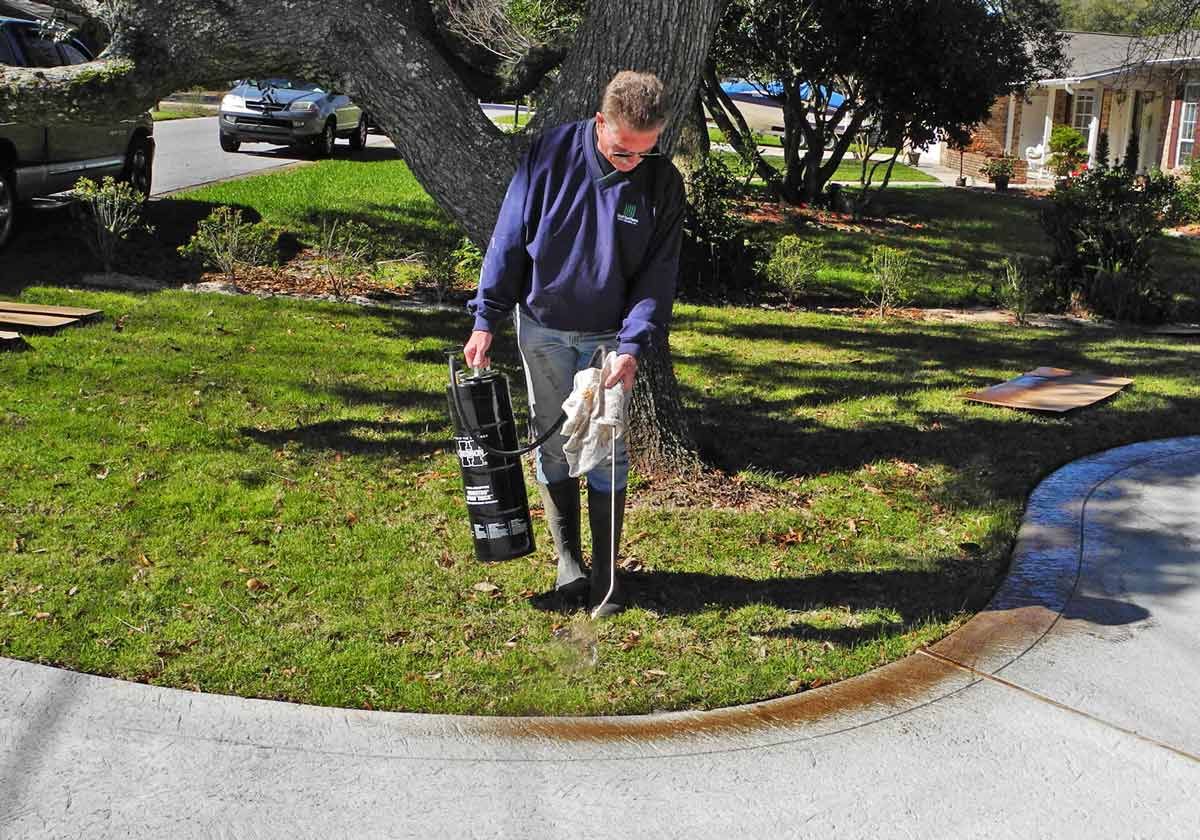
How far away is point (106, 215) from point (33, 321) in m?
2.42

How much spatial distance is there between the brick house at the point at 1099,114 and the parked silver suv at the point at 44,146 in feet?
60.2

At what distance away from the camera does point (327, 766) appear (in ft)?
11.7

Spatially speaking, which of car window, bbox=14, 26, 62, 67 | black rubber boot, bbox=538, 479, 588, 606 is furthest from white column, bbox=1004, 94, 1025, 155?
black rubber boot, bbox=538, 479, 588, 606

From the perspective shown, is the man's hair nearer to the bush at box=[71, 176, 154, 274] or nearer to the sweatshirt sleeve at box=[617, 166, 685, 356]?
the sweatshirt sleeve at box=[617, 166, 685, 356]

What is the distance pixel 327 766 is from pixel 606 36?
11.2ft

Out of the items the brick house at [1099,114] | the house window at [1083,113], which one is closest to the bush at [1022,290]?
the brick house at [1099,114]

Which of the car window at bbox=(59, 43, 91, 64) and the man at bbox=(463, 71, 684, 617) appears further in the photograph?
the car window at bbox=(59, 43, 91, 64)

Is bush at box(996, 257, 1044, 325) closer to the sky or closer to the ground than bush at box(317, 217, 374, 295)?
closer to the ground

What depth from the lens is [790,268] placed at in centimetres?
1198

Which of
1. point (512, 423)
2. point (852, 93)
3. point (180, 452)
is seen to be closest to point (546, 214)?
point (512, 423)

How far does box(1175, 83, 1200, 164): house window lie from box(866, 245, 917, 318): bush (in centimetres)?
1842

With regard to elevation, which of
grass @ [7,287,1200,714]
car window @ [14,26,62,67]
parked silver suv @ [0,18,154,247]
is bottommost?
grass @ [7,287,1200,714]

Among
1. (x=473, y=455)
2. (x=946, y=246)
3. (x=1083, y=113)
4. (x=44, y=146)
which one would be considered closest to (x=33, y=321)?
(x=44, y=146)

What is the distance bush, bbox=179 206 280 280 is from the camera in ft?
33.7
